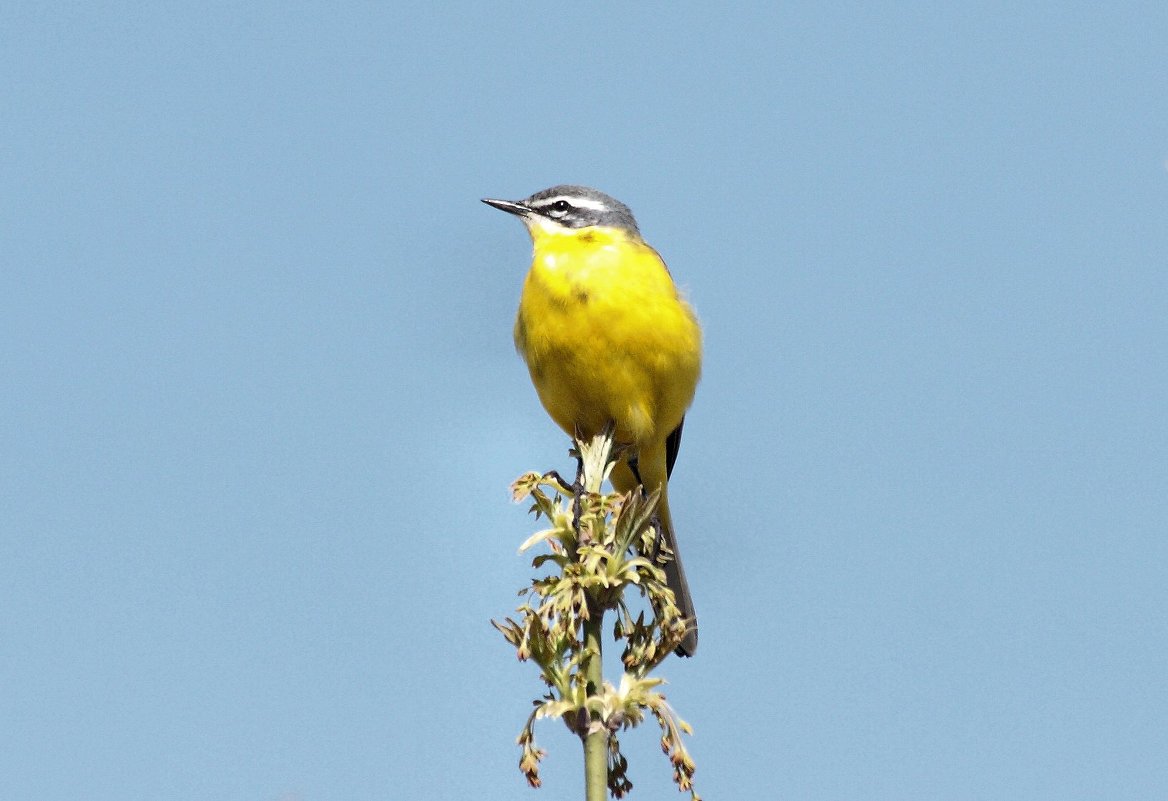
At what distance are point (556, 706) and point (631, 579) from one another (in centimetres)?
50

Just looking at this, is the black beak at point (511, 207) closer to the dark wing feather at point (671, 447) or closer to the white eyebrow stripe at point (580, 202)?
the white eyebrow stripe at point (580, 202)

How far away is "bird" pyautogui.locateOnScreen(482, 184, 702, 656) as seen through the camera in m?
7.93

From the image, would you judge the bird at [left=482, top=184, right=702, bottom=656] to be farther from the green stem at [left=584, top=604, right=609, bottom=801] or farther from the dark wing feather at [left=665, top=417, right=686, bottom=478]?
the green stem at [left=584, top=604, right=609, bottom=801]

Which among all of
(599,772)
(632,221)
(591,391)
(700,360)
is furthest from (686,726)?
(632,221)

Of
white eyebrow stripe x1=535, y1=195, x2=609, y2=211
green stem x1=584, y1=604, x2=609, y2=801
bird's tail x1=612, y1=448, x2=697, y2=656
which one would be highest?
white eyebrow stripe x1=535, y1=195, x2=609, y2=211

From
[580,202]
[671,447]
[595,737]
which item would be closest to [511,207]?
[580,202]

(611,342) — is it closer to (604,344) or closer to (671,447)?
(604,344)

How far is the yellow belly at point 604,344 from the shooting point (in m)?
7.92

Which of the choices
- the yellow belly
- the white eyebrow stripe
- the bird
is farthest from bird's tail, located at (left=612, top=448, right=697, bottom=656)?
the white eyebrow stripe

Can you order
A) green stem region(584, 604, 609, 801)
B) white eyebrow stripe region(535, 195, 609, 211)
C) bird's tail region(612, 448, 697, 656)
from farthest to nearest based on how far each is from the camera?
white eyebrow stripe region(535, 195, 609, 211) < bird's tail region(612, 448, 697, 656) < green stem region(584, 604, 609, 801)

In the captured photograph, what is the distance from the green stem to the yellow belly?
3.77 meters

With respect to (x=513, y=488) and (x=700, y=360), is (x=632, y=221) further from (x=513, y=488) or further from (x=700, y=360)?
(x=513, y=488)

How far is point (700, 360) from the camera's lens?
345 inches

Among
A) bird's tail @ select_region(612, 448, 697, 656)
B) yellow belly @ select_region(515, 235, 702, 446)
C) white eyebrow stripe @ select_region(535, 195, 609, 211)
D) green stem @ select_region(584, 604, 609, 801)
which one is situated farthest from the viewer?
white eyebrow stripe @ select_region(535, 195, 609, 211)
